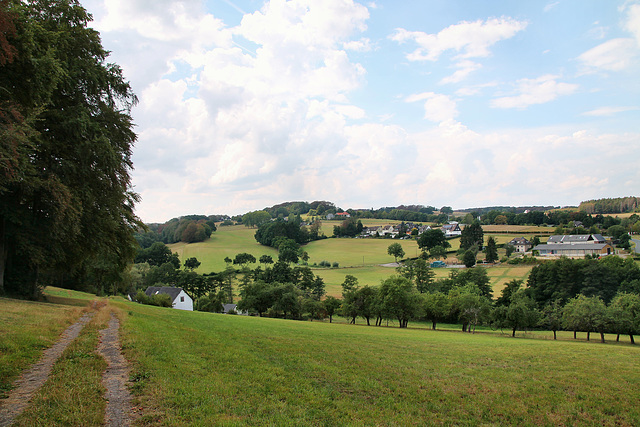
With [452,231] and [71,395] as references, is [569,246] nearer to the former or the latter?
[452,231]

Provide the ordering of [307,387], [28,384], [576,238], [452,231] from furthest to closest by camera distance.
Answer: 1. [452,231]
2. [576,238]
3. [307,387]
4. [28,384]

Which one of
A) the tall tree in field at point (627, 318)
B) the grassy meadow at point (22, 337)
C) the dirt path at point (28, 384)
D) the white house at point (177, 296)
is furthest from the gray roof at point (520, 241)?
the dirt path at point (28, 384)

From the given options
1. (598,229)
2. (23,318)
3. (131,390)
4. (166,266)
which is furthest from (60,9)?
(598,229)

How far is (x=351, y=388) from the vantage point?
8.43 meters

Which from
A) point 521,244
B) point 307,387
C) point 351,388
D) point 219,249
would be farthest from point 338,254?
point 307,387

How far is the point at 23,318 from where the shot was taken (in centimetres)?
1335

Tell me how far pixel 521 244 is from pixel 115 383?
5211 inches

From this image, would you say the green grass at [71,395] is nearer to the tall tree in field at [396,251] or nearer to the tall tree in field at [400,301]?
the tall tree in field at [400,301]

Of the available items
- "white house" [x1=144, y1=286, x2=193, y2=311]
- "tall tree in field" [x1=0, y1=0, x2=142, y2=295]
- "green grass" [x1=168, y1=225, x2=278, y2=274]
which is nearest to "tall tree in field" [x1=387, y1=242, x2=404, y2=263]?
"green grass" [x1=168, y1=225, x2=278, y2=274]

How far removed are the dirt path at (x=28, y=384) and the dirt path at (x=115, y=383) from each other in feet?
3.43

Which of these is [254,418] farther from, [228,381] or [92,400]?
[92,400]

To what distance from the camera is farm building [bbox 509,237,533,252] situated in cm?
11594

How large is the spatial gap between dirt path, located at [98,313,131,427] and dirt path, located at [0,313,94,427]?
1.04 meters

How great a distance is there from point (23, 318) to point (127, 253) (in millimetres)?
12559
